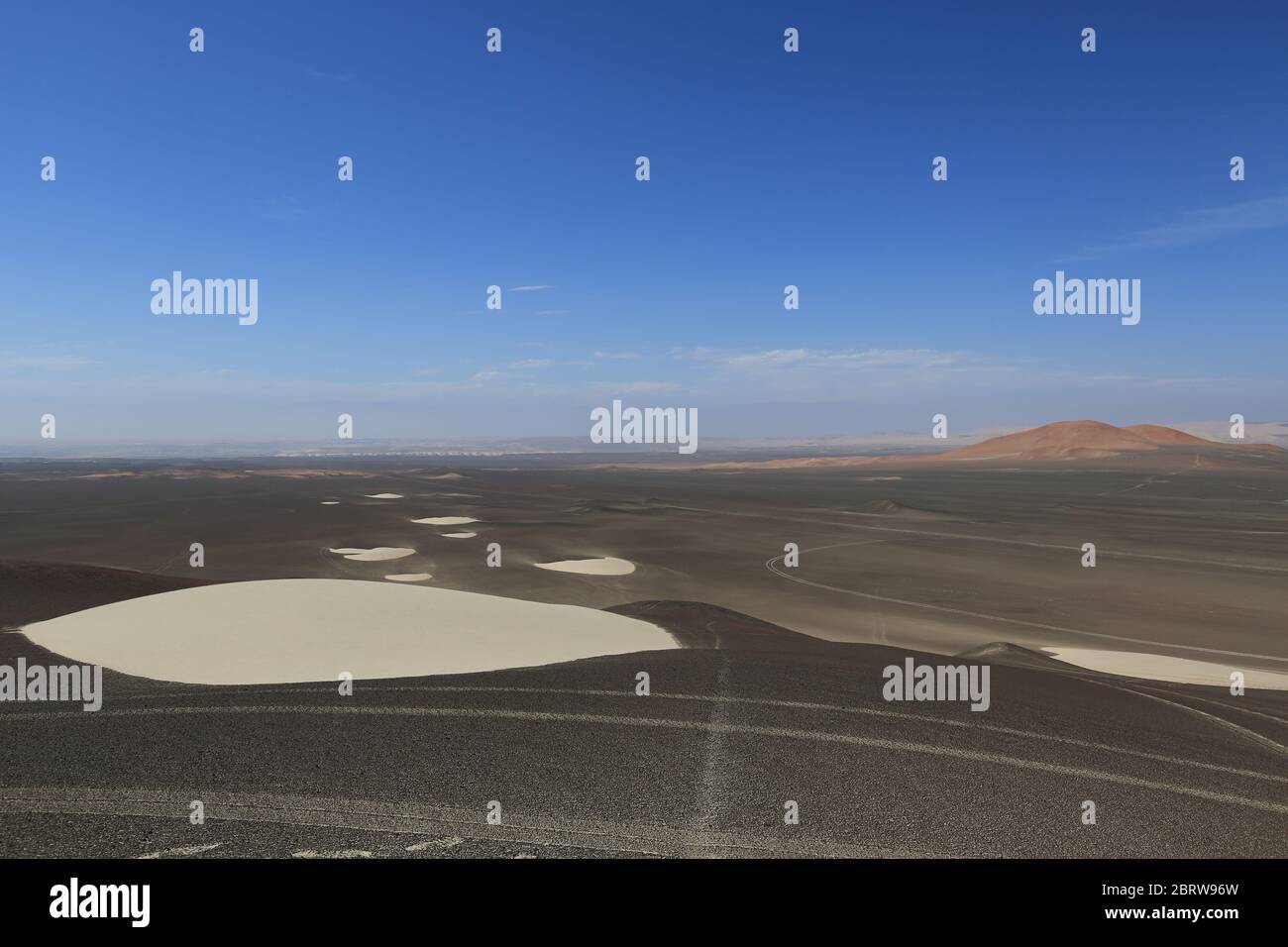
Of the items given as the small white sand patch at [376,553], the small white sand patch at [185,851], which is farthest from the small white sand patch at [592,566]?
the small white sand patch at [185,851]

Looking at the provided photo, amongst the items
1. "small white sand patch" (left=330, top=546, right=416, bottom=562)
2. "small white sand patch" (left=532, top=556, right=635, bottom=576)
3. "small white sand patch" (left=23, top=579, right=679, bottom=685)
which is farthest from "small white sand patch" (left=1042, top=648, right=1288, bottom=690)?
"small white sand patch" (left=330, top=546, right=416, bottom=562)

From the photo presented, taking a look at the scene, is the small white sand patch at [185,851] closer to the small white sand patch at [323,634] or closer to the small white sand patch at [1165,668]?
the small white sand patch at [323,634]

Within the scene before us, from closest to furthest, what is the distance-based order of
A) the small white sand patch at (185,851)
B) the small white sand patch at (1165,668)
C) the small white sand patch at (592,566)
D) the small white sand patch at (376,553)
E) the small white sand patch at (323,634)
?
the small white sand patch at (185,851), the small white sand patch at (323,634), the small white sand patch at (1165,668), the small white sand patch at (592,566), the small white sand patch at (376,553)

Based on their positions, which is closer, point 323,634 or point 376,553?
point 323,634

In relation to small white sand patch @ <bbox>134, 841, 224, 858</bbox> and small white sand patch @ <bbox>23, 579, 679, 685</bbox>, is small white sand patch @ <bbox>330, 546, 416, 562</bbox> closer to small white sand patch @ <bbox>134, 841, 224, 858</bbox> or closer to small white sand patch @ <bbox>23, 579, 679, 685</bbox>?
small white sand patch @ <bbox>23, 579, 679, 685</bbox>

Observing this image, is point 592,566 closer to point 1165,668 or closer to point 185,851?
point 1165,668

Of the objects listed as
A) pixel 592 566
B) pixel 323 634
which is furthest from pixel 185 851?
pixel 592 566
